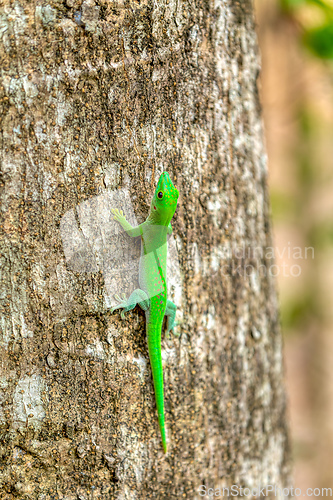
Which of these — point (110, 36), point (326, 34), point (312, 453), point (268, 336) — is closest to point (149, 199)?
point (110, 36)

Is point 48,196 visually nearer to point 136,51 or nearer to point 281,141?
point 136,51

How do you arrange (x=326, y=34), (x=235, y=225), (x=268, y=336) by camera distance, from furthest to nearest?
(x=326, y=34), (x=268, y=336), (x=235, y=225)

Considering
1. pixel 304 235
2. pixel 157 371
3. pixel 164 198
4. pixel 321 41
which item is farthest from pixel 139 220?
pixel 304 235

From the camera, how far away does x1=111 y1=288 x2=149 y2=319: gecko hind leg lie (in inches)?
56.6

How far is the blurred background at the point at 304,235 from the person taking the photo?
15.5ft

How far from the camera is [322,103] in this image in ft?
16.8

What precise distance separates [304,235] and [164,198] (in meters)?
4.24

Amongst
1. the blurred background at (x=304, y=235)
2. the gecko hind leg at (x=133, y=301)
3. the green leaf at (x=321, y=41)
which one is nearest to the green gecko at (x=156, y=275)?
the gecko hind leg at (x=133, y=301)

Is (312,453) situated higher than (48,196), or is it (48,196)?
(48,196)

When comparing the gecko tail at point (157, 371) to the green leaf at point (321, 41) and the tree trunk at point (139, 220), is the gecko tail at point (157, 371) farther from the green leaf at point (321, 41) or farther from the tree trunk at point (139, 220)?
the green leaf at point (321, 41)

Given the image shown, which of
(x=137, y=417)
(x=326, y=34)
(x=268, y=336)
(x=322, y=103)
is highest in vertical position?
(x=322, y=103)

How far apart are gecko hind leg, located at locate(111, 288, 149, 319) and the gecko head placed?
0.32 meters

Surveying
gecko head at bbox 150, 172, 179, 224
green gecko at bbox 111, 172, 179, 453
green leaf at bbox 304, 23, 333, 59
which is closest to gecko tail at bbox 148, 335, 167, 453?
green gecko at bbox 111, 172, 179, 453

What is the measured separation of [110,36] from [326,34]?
8.20 ft
